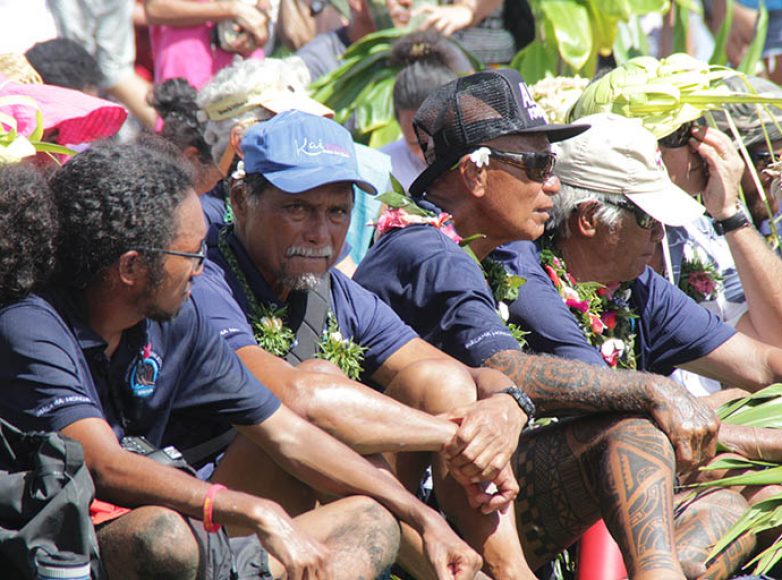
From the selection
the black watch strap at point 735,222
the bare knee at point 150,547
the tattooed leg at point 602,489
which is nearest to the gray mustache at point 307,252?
the tattooed leg at point 602,489

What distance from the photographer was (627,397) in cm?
456

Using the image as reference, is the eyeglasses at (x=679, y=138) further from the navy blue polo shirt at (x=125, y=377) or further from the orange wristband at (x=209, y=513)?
the orange wristband at (x=209, y=513)

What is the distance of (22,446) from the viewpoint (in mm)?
3406

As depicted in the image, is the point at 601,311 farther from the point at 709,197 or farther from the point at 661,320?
the point at 709,197

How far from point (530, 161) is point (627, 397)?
4.16 ft

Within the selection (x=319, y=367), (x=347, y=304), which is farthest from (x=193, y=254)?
(x=347, y=304)

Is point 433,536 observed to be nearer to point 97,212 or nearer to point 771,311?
point 97,212

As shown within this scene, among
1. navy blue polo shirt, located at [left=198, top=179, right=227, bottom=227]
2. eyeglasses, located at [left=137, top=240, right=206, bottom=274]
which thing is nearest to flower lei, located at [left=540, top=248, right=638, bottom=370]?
navy blue polo shirt, located at [left=198, top=179, right=227, bottom=227]

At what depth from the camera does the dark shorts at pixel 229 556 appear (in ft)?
11.5

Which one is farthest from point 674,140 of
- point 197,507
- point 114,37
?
point 197,507

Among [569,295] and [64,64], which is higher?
[64,64]

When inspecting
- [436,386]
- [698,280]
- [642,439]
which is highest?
[436,386]

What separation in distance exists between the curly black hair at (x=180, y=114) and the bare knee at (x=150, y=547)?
346 cm

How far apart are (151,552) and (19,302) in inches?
30.6
